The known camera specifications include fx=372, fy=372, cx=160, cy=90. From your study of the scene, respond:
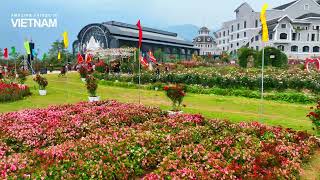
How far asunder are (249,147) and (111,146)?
146 inches

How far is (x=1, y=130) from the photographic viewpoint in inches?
487

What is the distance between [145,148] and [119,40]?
198ft

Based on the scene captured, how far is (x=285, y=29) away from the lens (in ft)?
233

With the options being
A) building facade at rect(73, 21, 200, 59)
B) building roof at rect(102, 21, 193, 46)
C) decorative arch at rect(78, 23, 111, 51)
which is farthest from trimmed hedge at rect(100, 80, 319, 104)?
building roof at rect(102, 21, 193, 46)

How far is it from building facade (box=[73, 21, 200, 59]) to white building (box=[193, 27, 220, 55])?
62.1 ft

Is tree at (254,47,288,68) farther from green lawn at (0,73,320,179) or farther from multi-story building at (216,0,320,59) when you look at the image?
multi-story building at (216,0,320,59)

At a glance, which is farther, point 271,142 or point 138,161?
point 271,142

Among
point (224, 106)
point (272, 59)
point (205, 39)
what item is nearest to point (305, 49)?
point (272, 59)

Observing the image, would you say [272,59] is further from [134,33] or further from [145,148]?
[134,33]

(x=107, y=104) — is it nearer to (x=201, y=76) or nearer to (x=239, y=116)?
(x=239, y=116)

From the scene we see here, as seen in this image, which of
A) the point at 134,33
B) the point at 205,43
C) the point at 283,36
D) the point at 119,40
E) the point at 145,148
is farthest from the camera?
the point at 205,43

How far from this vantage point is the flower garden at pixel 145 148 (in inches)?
319

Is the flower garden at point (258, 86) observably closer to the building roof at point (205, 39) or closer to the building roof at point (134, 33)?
the building roof at point (134, 33)

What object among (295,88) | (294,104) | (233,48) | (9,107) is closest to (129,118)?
(9,107)
